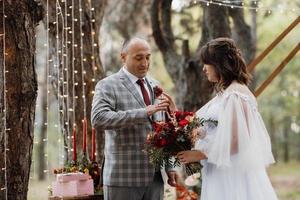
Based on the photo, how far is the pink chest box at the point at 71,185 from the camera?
4934 mm

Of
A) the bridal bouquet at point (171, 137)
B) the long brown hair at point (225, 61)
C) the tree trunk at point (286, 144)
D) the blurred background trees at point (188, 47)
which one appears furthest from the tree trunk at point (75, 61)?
the tree trunk at point (286, 144)

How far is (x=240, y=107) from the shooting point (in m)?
4.32

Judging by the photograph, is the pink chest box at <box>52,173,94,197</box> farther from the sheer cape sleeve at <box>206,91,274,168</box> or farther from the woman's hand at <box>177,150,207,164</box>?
the sheer cape sleeve at <box>206,91,274,168</box>

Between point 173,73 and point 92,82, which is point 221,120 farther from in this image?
point 173,73

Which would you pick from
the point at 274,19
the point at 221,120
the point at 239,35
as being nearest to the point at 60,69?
the point at 221,120

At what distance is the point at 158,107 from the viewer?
14.4ft

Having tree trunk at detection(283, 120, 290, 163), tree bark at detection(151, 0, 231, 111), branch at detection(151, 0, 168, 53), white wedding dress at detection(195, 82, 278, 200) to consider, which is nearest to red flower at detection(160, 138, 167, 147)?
white wedding dress at detection(195, 82, 278, 200)

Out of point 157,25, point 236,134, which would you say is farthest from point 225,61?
point 157,25

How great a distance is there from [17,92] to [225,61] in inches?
59.6

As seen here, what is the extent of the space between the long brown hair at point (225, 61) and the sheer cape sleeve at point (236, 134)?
13 centimetres

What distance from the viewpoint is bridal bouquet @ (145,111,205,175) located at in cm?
437

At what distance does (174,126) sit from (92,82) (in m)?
2.49

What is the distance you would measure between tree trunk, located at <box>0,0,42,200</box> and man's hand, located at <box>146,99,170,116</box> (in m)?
0.98

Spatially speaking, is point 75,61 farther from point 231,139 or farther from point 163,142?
point 231,139
